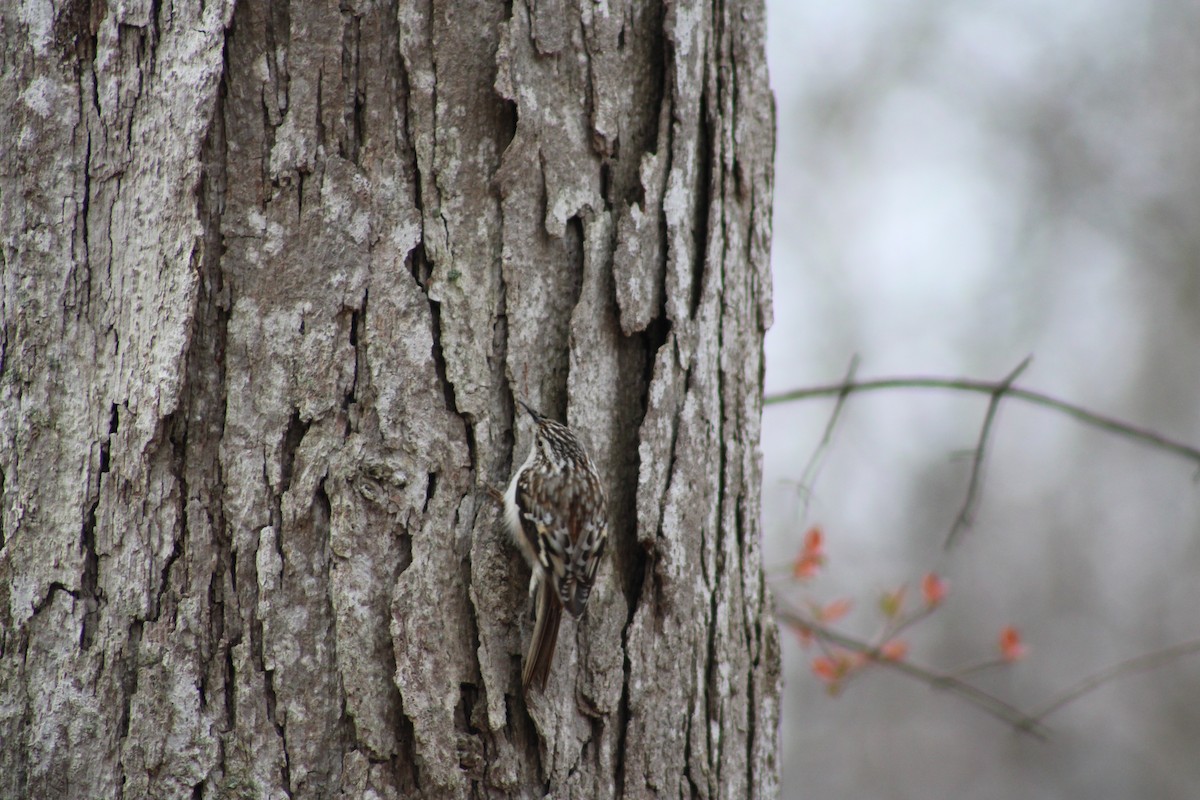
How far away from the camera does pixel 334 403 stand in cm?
168

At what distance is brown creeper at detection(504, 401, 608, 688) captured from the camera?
5.63 feet

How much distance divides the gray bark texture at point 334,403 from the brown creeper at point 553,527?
0.04 m

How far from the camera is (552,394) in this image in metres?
1.83

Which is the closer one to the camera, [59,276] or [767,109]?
[59,276]

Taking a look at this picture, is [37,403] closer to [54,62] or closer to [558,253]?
[54,62]

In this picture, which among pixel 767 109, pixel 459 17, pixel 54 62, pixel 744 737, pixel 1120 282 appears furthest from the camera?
pixel 1120 282

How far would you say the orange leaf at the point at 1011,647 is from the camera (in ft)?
10.7

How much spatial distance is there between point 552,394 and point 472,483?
0.79ft

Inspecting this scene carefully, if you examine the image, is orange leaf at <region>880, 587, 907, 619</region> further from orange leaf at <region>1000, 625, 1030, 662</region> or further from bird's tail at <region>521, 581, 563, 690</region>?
bird's tail at <region>521, 581, 563, 690</region>

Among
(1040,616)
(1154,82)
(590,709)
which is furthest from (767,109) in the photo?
(1040,616)

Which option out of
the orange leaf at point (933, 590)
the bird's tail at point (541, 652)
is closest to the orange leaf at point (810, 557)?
the orange leaf at point (933, 590)

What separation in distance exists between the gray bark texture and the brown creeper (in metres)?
0.04

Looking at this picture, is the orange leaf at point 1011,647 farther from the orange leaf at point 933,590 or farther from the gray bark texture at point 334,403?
the gray bark texture at point 334,403

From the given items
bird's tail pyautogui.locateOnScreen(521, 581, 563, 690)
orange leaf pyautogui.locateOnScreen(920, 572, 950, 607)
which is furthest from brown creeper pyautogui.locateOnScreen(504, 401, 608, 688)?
orange leaf pyautogui.locateOnScreen(920, 572, 950, 607)
